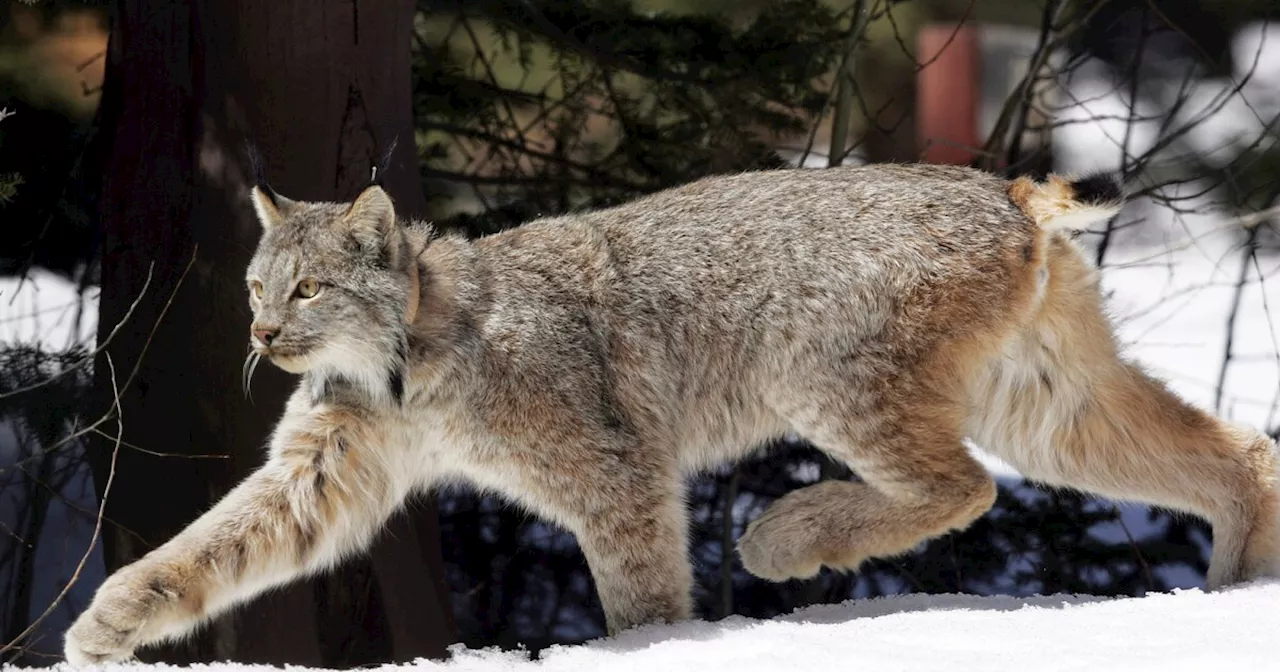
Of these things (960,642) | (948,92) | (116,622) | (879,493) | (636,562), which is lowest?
(960,642)

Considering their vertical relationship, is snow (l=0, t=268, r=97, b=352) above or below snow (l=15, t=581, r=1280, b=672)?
above

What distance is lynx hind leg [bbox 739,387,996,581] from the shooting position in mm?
4168

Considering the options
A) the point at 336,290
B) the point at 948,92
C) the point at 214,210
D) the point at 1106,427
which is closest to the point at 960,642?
the point at 1106,427

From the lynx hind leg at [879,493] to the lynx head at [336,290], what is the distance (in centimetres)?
117

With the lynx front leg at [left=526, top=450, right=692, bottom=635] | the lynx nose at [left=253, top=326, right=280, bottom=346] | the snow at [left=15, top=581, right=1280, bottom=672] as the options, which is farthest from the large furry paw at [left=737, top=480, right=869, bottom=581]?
the lynx nose at [left=253, top=326, right=280, bottom=346]

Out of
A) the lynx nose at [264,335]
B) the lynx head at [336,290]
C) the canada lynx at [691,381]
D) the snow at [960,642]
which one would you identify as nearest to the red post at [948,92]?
the canada lynx at [691,381]

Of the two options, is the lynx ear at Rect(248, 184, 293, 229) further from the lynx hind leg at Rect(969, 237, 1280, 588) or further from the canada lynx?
the lynx hind leg at Rect(969, 237, 1280, 588)

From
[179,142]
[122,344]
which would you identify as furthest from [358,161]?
[122,344]

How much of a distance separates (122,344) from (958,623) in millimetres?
2859

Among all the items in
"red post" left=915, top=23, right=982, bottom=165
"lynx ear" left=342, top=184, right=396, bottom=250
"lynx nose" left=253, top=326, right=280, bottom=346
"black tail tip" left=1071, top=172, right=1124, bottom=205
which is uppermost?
"red post" left=915, top=23, right=982, bottom=165

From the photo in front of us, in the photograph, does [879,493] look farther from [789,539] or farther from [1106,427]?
[1106,427]

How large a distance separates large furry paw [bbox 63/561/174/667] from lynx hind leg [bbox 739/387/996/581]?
1691 millimetres

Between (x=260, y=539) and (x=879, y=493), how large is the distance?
171 cm

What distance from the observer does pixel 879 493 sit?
4309 mm
